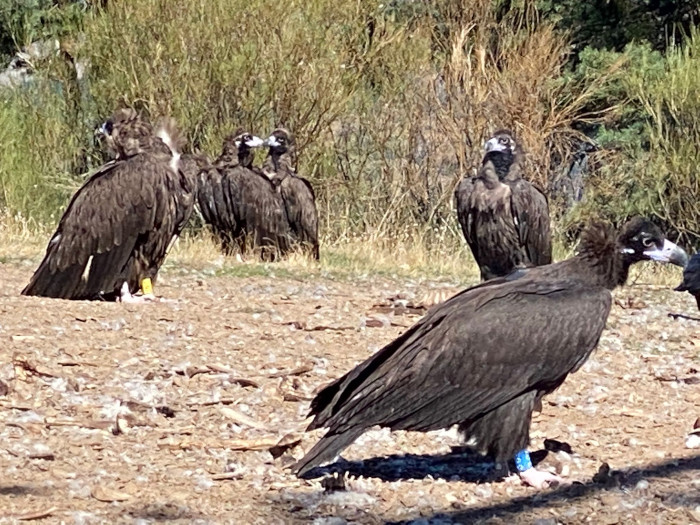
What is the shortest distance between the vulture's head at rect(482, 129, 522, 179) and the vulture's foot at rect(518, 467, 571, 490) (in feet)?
21.1

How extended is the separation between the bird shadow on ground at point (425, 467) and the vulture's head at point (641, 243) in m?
0.90

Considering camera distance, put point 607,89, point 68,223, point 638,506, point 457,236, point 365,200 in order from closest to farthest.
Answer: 1. point 638,506
2. point 68,223
3. point 457,236
4. point 365,200
5. point 607,89

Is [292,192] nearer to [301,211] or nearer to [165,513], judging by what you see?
[301,211]

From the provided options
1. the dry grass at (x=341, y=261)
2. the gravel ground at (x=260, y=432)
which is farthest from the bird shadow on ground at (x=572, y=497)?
the dry grass at (x=341, y=261)

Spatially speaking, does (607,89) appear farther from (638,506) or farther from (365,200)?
(638,506)

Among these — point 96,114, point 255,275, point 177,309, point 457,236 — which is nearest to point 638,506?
point 177,309

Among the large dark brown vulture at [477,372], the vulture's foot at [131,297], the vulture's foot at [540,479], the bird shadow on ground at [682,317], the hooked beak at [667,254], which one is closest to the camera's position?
the large dark brown vulture at [477,372]

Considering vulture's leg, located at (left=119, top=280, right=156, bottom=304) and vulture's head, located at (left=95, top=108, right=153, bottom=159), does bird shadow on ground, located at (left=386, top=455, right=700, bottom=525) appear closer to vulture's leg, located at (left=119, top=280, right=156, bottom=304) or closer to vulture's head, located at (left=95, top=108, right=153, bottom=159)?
vulture's leg, located at (left=119, top=280, right=156, bottom=304)

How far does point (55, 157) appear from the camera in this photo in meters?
19.2

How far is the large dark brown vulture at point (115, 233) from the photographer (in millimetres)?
9344

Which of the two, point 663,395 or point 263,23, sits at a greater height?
point 263,23

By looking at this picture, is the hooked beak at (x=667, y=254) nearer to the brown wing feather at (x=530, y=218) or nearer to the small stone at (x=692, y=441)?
the small stone at (x=692, y=441)

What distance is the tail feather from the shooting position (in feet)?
15.4

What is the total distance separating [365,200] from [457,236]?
2.01m
